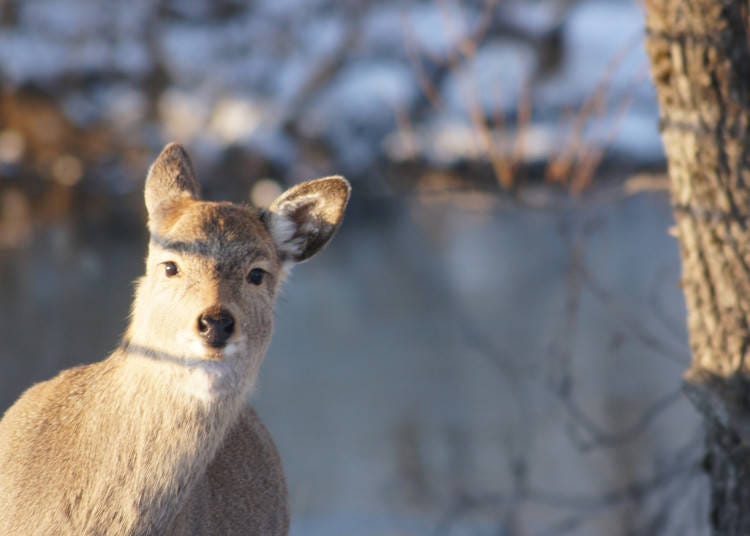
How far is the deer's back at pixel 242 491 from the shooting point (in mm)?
4422

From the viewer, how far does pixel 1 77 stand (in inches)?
903

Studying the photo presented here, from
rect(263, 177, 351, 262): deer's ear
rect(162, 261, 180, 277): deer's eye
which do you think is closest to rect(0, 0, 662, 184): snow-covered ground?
rect(263, 177, 351, 262): deer's ear

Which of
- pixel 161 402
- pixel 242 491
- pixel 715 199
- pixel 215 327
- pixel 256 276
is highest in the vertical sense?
pixel 715 199

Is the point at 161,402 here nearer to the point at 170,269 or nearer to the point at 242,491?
the point at 170,269

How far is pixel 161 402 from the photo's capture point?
161 inches

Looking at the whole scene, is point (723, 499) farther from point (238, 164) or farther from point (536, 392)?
point (238, 164)

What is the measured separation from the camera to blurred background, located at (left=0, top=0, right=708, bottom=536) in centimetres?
845

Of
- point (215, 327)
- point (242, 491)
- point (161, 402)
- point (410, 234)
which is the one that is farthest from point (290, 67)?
point (215, 327)

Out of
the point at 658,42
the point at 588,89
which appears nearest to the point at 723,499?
the point at 658,42

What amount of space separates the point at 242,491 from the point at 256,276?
993 mm

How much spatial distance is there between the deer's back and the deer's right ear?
0.97 metres

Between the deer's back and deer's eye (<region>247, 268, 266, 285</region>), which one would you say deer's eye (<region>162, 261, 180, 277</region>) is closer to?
deer's eye (<region>247, 268, 266, 285</region>)

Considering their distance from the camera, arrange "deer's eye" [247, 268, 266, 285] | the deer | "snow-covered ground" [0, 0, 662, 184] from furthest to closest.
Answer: "snow-covered ground" [0, 0, 662, 184] < "deer's eye" [247, 268, 266, 285] < the deer

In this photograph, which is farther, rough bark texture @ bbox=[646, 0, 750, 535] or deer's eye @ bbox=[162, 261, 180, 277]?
rough bark texture @ bbox=[646, 0, 750, 535]
